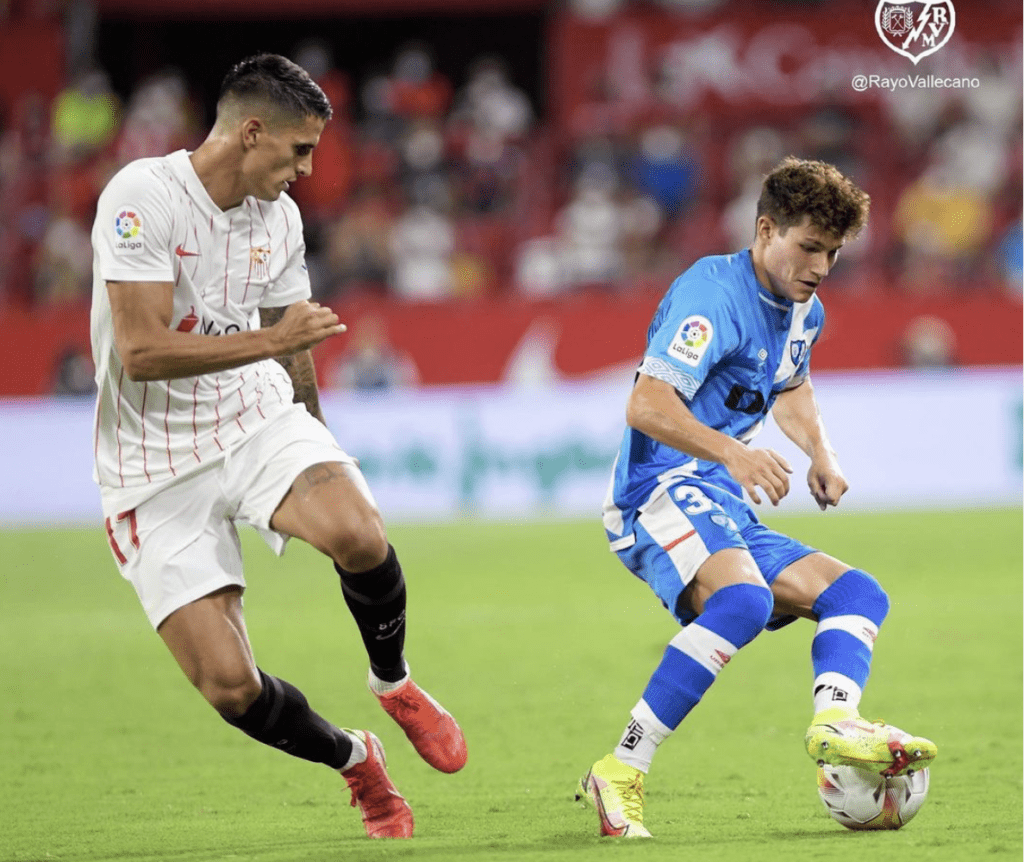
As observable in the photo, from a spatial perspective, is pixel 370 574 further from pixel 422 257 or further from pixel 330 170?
pixel 330 170

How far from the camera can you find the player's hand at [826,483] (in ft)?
16.0

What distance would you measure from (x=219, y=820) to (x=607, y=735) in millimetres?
1824

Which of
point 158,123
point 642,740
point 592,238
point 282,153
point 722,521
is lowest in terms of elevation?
point 642,740

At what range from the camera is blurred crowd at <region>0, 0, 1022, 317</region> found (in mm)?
17312

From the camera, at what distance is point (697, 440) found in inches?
177

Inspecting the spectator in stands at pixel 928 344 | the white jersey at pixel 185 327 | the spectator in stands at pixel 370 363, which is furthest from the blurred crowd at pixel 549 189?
the white jersey at pixel 185 327

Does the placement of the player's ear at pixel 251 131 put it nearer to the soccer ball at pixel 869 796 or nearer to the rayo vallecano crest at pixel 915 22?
the soccer ball at pixel 869 796

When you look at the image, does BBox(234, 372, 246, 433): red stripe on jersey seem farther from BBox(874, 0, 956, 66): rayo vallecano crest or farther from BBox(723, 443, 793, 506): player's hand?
BBox(874, 0, 956, 66): rayo vallecano crest

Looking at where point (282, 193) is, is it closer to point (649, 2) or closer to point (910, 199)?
point (910, 199)

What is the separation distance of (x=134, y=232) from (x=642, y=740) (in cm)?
203

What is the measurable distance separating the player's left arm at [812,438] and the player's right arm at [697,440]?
0.49 m

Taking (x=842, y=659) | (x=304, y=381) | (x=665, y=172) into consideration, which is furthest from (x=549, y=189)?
(x=842, y=659)

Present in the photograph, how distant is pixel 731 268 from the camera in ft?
16.3

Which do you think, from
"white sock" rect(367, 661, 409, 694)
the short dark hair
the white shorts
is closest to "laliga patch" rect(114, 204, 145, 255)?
the short dark hair
